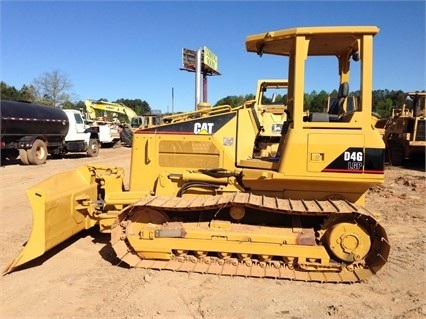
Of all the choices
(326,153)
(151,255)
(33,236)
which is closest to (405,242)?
(326,153)

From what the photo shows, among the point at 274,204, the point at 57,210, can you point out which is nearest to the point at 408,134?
the point at 274,204

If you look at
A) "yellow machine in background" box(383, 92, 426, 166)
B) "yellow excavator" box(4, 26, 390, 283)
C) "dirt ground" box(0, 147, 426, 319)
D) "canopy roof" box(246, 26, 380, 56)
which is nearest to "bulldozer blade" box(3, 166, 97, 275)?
"yellow excavator" box(4, 26, 390, 283)

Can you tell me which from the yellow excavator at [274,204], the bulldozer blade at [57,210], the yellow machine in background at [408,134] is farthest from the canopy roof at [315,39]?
the yellow machine in background at [408,134]

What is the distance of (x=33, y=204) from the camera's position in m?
4.41

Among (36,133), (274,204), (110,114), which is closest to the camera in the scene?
(274,204)

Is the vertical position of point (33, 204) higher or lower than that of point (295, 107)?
lower

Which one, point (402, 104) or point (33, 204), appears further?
point (402, 104)

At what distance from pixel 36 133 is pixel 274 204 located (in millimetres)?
14452

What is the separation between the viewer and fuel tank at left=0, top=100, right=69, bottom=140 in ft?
48.2

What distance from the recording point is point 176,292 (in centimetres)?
400

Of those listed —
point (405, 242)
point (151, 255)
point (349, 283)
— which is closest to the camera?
point (349, 283)

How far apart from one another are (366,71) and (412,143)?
42.7 feet

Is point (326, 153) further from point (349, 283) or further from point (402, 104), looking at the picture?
point (402, 104)

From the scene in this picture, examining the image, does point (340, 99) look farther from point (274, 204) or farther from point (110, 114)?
point (110, 114)
